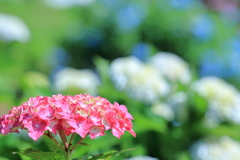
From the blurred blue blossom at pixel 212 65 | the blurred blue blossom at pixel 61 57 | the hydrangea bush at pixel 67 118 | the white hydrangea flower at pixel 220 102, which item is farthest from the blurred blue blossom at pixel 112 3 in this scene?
the hydrangea bush at pixel 67 118

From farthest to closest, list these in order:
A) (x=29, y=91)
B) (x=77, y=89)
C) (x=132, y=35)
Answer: (x=132, y=35) → (x=77, y=89) → (x=29, y=91)

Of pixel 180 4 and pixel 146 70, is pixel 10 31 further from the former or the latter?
pixel 180 4

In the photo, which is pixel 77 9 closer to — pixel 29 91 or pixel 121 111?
pixel 29 91

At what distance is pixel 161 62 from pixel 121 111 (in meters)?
2.13

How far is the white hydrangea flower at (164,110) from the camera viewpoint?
2.83 metres

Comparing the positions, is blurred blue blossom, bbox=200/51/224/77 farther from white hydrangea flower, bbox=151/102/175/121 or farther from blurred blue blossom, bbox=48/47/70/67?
white hydrangea flower, bbox=151/102/175/121

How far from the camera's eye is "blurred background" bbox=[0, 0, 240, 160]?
2643mm

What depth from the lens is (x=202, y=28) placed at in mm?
5137

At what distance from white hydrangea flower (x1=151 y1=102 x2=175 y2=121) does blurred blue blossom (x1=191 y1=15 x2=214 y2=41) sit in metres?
2.34

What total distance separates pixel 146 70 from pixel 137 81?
0.46 feet

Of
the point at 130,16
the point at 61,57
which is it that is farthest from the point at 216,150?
the point at 61,57

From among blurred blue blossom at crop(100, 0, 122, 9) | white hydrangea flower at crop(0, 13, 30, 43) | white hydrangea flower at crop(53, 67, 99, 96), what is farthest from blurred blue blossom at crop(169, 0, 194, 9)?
white hydrangea flower at crop(53, 67, 99, 96)

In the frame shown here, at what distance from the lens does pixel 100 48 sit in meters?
5.23

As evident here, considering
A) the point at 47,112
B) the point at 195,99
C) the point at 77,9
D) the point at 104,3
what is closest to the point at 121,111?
the point at 47,112
